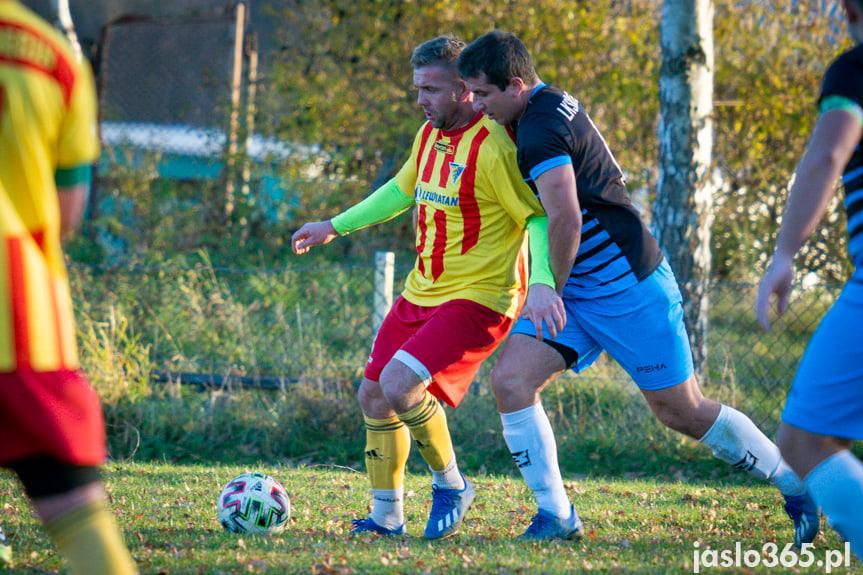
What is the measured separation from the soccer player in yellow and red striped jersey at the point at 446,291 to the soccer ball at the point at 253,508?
39cm

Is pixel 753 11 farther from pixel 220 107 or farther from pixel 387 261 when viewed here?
pixel 220 107

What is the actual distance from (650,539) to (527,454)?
72 cm

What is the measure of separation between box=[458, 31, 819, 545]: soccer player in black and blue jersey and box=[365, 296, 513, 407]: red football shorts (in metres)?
0.14

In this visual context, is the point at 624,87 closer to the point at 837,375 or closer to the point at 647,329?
the point at 647,329

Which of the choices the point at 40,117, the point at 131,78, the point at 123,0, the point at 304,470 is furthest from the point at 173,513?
the point at 123,0

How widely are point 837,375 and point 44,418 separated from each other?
198 centimetres

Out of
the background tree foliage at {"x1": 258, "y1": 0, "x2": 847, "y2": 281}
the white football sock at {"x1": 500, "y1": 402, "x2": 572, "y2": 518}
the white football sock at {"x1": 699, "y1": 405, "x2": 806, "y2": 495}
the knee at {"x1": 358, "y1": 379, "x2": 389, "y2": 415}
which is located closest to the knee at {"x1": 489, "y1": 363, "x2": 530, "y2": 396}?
the white football sock at {"x1": 500, "y1": 402, "x2": 572, "y2": 518}

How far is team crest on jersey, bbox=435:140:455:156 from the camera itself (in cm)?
387

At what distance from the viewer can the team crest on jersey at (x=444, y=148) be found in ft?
12.7

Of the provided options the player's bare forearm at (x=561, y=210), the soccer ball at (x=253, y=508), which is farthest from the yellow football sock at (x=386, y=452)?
the player's bare forearm at (x=561, y=210)

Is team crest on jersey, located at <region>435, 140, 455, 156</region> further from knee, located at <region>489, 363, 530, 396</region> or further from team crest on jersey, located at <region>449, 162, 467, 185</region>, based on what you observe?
knee, located at <region>489, 363, 530, 396</region>

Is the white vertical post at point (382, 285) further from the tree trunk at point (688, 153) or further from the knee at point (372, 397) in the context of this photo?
the knee at point (372, 397)

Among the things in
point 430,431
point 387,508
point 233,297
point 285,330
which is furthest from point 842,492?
point 233,297

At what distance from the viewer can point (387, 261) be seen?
6.70 m
